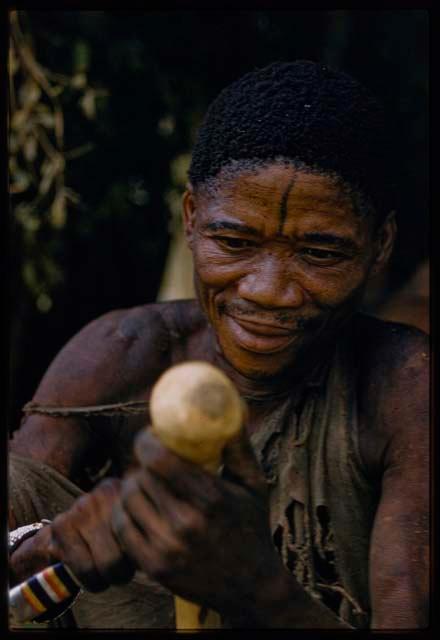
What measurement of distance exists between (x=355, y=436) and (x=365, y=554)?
9.6 inches

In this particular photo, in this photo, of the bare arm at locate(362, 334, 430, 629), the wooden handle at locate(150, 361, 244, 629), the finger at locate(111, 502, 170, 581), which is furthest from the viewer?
the bare arm at locate(362, 334, 430, 629)

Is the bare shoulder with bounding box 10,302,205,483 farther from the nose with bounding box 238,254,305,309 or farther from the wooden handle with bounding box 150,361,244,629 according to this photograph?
the wooden handle with bounding box 150,361,244,629

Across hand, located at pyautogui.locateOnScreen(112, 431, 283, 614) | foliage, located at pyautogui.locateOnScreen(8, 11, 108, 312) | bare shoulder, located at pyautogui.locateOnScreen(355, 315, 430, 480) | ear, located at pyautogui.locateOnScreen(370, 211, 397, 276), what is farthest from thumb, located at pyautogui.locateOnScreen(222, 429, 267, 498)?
foliage, located at pyautogui.locateOnScreen(8, 11, 108, 312)

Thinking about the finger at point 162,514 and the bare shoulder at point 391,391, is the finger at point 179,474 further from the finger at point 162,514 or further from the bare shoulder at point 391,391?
the bare shoulder at point 391,391

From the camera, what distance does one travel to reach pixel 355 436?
1.93 m

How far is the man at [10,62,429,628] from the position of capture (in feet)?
5.74

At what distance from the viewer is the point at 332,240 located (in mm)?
1778

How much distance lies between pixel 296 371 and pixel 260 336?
0.16m

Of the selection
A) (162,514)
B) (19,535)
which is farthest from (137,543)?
(19,535)

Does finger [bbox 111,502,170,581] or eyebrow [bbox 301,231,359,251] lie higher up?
eyebrow [bbox 301,231,359,251]

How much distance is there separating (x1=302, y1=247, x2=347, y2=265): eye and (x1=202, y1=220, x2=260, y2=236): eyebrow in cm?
10

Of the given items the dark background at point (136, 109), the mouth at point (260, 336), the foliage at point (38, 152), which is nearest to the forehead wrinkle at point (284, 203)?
the mouth at point (260, 336)

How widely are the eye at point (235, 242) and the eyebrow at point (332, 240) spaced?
104mm

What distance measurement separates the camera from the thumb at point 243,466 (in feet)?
4.24
